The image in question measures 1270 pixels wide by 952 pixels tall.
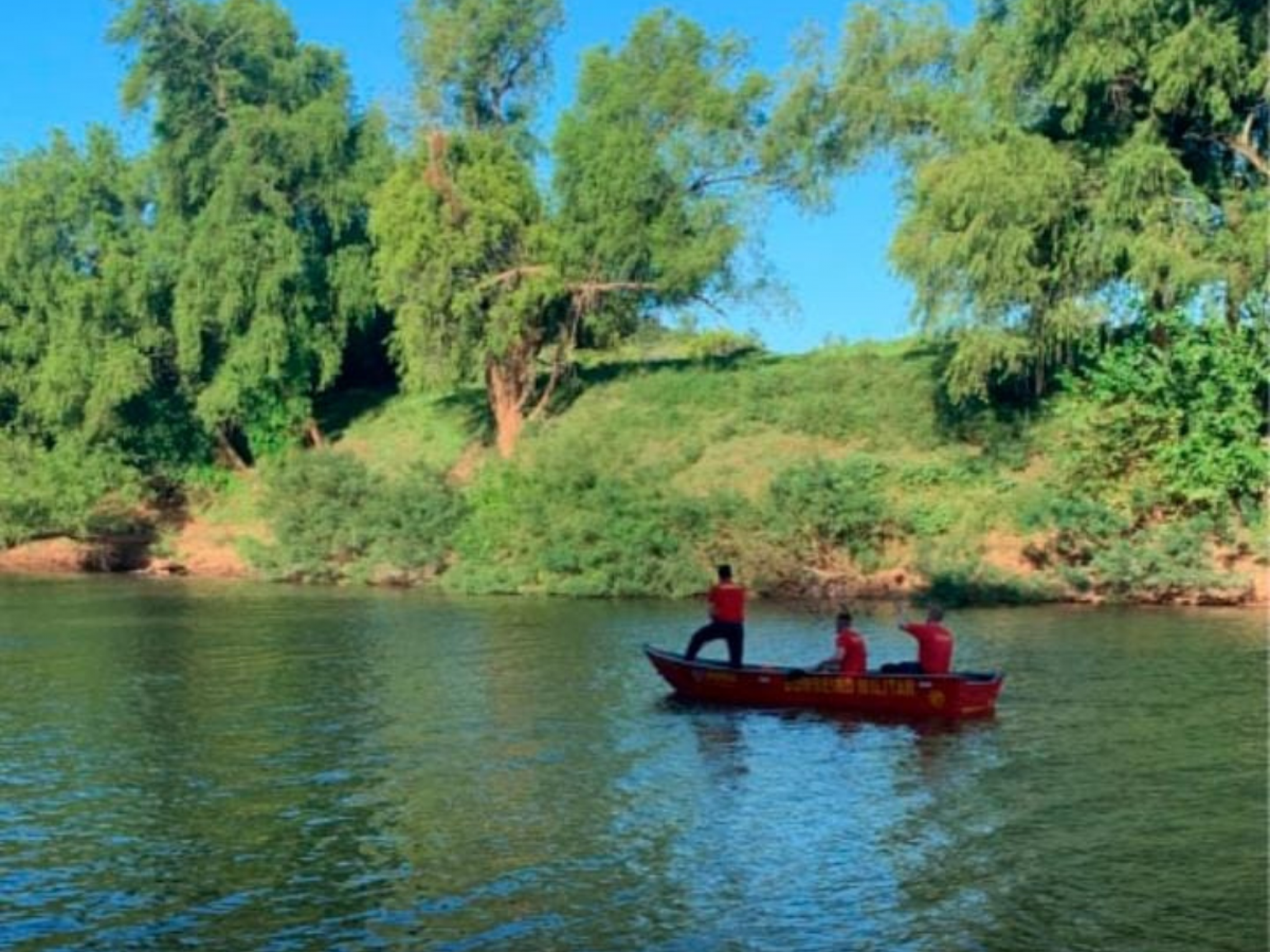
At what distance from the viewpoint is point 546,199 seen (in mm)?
56656

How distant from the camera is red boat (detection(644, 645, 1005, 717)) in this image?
2231 cm

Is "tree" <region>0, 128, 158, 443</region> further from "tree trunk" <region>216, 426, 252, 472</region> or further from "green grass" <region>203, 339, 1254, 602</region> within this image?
"green grass" <region>203, 339, 1254, 602</region>

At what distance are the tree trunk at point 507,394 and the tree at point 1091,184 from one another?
17960 mm

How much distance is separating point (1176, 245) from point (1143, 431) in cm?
466

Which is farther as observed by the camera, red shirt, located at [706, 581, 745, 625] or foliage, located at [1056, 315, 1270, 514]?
foliage, located at [1056, 315, 1270, 514]

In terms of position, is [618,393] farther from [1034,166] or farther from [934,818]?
[934,818]

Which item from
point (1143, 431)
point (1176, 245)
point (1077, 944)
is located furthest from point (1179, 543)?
point (1077, 944)

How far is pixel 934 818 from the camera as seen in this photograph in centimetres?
1695

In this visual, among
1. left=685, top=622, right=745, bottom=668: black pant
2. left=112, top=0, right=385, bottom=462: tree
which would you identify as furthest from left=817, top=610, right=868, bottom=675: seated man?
left=112, top=0, right=385, bottom=462: tree

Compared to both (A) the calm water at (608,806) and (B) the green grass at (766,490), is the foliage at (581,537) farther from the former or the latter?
(A) the calm water at (608,806)

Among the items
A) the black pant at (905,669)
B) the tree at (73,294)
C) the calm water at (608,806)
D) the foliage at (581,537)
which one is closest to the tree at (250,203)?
the tree at (73,294)

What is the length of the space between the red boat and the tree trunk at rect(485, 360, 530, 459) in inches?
1283

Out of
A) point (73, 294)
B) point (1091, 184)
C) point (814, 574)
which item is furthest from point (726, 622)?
point (73, 294)

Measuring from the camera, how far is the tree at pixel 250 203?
56594mm
